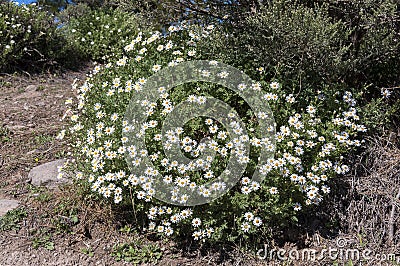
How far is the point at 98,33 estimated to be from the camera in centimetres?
725

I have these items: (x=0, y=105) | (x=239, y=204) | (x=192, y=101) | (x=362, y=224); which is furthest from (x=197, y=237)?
(x=0, y=105)

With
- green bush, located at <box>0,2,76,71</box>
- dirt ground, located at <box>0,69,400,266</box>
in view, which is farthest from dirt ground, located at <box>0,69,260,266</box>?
green bush, located at <box>0,2,76,71</box>

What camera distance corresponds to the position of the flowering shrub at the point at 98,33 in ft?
23.2

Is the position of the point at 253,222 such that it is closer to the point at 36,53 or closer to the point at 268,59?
the point at 268,59

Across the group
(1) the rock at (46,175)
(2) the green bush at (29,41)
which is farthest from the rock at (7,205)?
(2) the green bush at (29,41)

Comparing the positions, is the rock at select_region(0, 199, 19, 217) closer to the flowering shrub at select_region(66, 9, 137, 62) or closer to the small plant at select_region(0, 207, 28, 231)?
the small plant at select_region(0, 207, 28, 231)

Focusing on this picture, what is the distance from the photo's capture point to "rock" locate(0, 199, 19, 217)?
3333 mm

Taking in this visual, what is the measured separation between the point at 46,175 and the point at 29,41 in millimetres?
3202

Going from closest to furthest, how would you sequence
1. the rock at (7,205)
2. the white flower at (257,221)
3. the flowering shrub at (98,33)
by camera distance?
the white flower at (257,221), the rock at (7,205), the flowering shrub at (98,33)

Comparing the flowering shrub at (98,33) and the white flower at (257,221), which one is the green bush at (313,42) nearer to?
the white flower at (257,221)

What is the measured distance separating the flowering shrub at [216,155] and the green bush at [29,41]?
3.29m

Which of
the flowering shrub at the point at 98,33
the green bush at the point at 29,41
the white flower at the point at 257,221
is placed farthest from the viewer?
the flowering shrub at the point at 98,33

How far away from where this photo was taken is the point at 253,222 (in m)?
2.85

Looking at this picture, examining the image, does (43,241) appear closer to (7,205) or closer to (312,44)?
(7,205)
